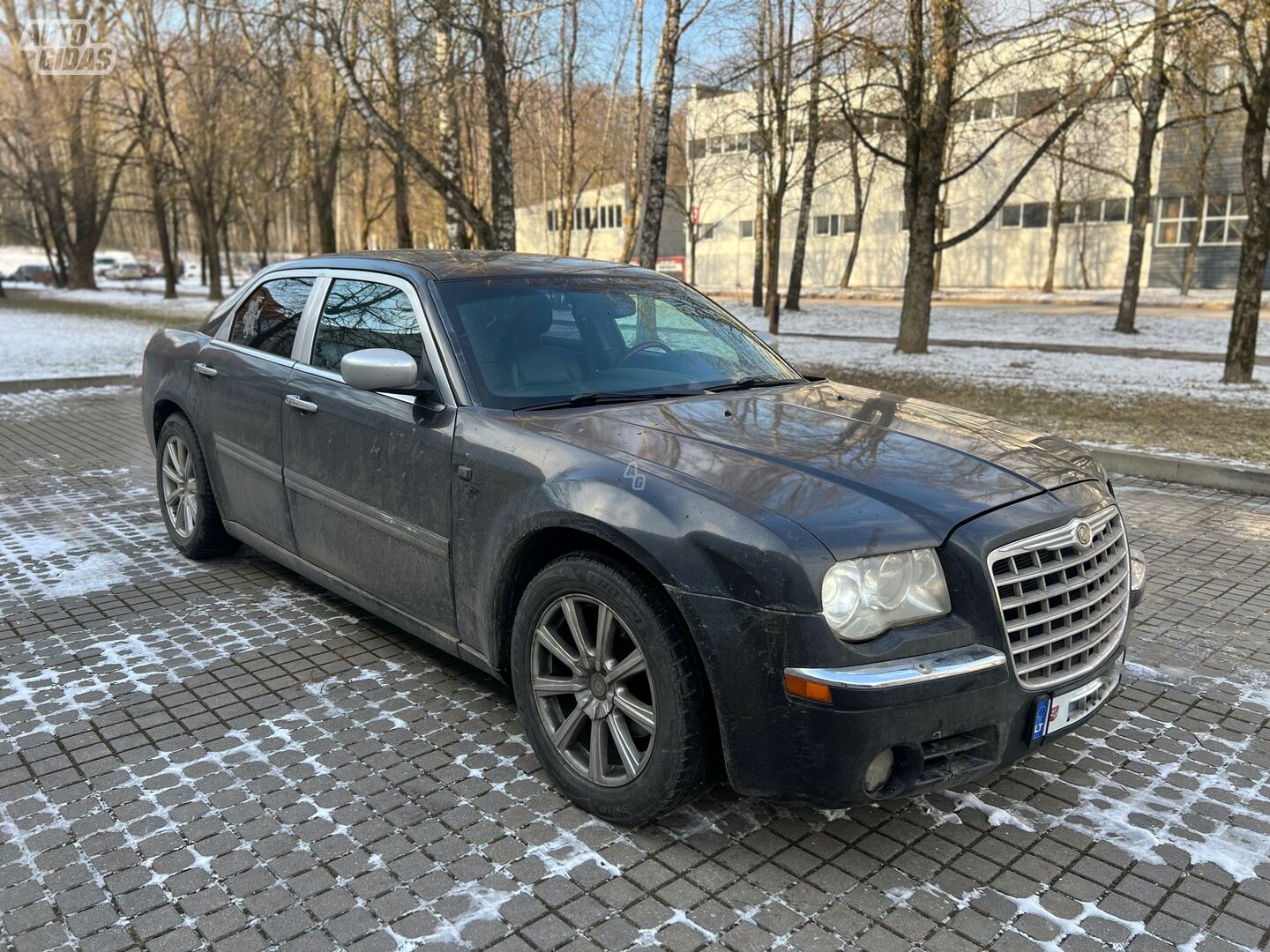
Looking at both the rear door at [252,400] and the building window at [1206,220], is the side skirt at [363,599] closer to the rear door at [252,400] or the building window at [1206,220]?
the rear door at [252,400]

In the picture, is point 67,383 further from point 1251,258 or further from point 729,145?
point 729,145

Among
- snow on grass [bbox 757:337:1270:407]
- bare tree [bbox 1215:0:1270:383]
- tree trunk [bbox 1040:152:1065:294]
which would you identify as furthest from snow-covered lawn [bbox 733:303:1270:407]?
tree trunk [bbox 1040:152:1065:294]

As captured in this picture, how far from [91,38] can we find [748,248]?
3479 cm

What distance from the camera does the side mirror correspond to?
3549 mm

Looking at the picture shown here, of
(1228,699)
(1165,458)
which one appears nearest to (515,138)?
(1165,458)

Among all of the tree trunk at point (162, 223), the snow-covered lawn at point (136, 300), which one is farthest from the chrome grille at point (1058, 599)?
the tree trunk at point (162, 223)

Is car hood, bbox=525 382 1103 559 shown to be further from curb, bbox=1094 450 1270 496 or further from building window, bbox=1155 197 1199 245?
building window, bbox=1155 197 1199 245

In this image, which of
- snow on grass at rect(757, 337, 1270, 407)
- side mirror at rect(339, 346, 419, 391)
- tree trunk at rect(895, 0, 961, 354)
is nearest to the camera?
side mirror at rect(339, 346, 419, 391)

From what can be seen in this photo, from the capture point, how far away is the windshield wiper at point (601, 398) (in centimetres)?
355

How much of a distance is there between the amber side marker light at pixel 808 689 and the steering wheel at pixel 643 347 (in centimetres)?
172

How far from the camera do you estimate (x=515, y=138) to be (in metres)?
37.6

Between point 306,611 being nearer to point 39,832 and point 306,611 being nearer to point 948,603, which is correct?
point 39,832

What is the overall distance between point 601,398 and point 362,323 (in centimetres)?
123

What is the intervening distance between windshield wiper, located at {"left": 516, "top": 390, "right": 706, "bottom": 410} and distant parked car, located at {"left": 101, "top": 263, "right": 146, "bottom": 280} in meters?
57.7
